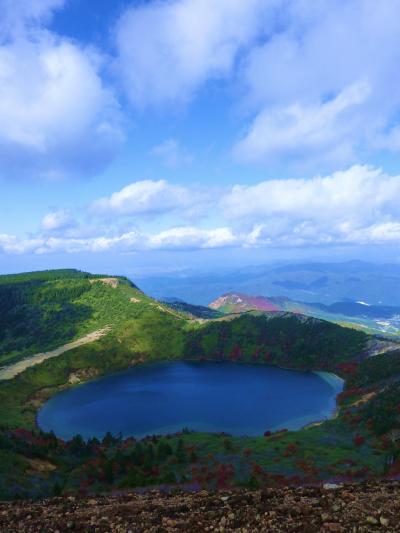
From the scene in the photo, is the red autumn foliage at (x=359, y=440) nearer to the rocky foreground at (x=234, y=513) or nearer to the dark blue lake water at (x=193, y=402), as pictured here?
the dark blue lake water at (x=193, y=402)

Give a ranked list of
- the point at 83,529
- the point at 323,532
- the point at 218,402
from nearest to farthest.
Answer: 1. the point at 323,532
2. the point at 83,529
3. the point at 218,402

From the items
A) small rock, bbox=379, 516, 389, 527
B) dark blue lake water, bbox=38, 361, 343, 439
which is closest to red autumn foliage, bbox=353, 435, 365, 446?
dark blue lake water, bbox=38, 361, 343, 439

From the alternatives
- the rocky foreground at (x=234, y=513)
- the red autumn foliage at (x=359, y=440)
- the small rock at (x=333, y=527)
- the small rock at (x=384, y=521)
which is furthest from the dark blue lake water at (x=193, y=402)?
the small rock at (x=384, y=521)

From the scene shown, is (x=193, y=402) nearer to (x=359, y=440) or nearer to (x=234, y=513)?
(x=359, y=440)

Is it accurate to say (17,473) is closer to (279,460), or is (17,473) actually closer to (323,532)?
(279,460)

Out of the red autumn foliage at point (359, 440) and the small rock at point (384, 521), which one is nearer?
the small rock at point (384, 521)

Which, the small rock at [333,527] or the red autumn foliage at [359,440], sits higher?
the small rock at [333,527]

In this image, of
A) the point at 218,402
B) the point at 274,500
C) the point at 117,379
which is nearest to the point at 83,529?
the point at 274,500

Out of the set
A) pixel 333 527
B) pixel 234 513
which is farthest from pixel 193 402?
pixel 333 527
